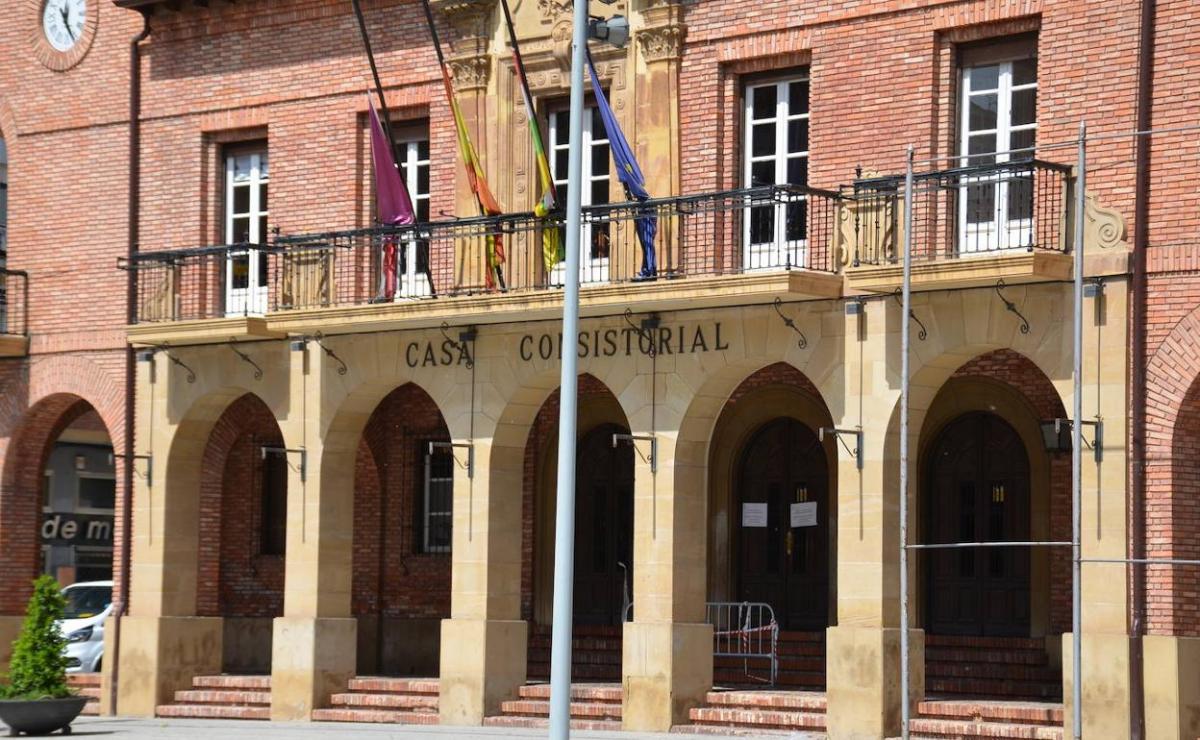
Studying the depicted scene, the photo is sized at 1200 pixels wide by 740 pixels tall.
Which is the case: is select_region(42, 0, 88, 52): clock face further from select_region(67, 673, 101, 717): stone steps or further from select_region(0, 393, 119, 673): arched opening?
select_region(67, 673, 101, 717): stone steps

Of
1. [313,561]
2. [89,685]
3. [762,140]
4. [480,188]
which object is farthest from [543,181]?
[89,685]

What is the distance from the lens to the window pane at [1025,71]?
922 inches

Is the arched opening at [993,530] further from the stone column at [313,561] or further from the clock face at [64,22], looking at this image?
the clock face at [64,22]

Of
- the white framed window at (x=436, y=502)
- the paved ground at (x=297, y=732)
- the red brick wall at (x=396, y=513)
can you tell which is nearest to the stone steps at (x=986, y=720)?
the paved ground at (x=297, y=732)

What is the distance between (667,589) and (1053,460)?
14.3 ft

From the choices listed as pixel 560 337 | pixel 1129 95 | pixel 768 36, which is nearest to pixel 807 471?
pixel 560 337

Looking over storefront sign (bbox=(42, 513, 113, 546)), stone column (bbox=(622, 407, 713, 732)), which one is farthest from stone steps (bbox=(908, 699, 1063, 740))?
storefront sign (bbox=(42, 513, 113, 546))

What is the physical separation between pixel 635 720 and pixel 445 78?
7.47m

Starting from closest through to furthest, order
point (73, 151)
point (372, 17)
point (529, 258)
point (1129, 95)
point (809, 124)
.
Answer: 1. point (1129, 95)
2. point (809, 124)
3. point (529, 258)
4. point (372, 17)
5. point (73, 151)

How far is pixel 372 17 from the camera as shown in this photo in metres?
28.5

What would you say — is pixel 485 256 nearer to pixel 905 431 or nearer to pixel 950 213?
pixel 950 213

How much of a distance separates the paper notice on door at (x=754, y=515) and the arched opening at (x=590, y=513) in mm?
1751

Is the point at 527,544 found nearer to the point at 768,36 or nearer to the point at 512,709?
the point at 512,709

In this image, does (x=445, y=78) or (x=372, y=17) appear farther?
(x=372, y=17)
